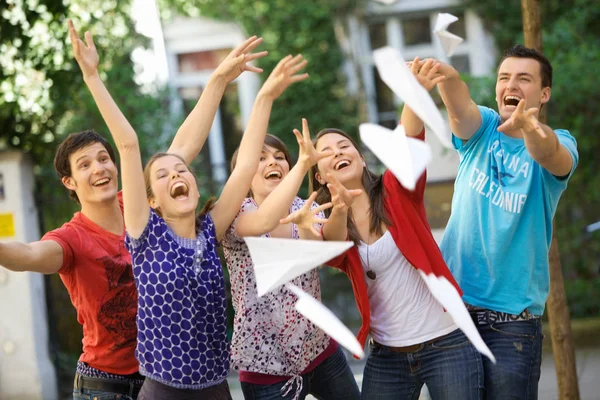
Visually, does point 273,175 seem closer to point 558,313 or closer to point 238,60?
point 238,60

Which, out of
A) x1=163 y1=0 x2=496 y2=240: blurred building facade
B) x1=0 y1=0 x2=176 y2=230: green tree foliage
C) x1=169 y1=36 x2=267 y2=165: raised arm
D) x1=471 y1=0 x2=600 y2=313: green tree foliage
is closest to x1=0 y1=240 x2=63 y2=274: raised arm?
x1=169 y1=36 x2=267 y2=165: raised arm

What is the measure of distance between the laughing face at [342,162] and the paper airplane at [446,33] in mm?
529

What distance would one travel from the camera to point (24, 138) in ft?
23.0

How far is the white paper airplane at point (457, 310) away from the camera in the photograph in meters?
2.58

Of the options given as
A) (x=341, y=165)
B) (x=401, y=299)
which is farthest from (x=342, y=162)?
(x=401, y=299)

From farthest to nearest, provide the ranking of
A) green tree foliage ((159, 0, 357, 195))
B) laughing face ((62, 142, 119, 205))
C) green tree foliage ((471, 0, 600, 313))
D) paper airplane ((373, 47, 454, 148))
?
green tree foliage ((159, 0, 357, 195)) → green tree foliage ((471, 0, 600, 313)) → laughing face ((62, 142, 119, 205)) → paper airplane ((373, 47, 454, 148))

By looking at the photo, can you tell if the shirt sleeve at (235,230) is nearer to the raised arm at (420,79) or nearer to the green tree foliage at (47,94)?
the raised arm at (420,79)

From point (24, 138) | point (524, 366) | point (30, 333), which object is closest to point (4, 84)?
point (24, 138)

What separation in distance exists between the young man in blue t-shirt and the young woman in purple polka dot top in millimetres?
824

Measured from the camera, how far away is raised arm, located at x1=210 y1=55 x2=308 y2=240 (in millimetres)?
3043

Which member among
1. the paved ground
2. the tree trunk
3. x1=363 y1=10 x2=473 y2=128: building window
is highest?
x1=363 y1=10 x2=473 y2=128: building window

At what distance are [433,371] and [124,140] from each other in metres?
1.41

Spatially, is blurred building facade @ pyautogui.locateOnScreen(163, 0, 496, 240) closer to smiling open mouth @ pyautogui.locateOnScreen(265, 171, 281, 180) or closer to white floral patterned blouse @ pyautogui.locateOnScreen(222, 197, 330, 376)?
smiling open mouth @ pyautogui.locateOnScreen(265, 171, 281, 180)

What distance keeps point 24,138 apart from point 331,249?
16.4ft
